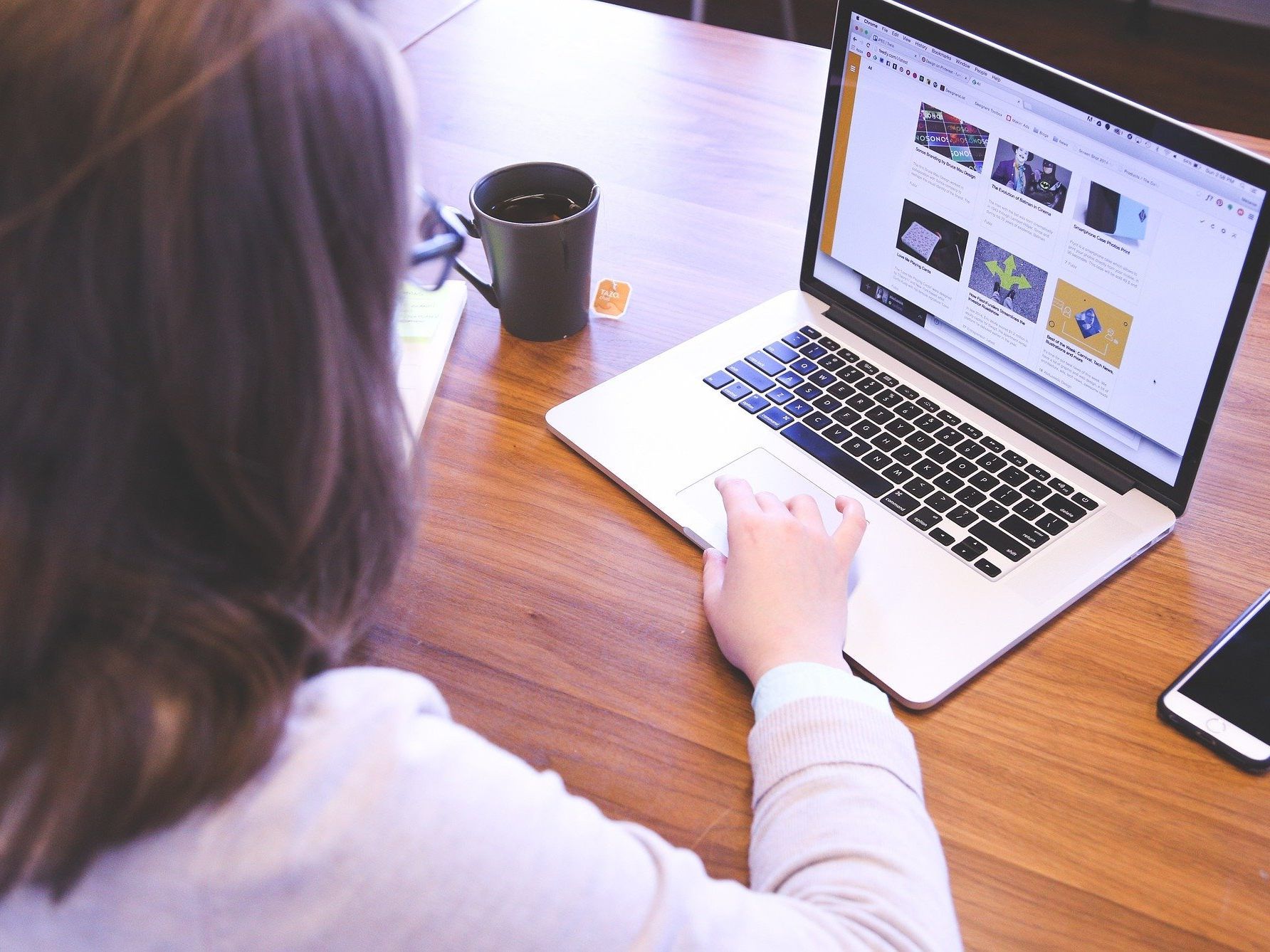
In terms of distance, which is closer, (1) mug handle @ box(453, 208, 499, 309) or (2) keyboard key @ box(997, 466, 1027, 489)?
(2) keyboard key @ box(997, 466, 1027, 489)

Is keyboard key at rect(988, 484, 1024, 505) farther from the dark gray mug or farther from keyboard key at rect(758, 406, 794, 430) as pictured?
the dark gray mug

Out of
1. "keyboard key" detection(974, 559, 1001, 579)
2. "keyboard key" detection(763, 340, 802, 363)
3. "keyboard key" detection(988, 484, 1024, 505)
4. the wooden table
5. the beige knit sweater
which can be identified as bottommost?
the wooden table

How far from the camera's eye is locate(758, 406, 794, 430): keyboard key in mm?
894

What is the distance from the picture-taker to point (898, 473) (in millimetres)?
837

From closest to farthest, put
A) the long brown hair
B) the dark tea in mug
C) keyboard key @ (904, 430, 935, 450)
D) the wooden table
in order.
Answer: the long brown hair, the wooden table, keyboard key @ (904, 430, 935, 450), the dark tea in mug

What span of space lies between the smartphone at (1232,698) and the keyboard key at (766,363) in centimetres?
40

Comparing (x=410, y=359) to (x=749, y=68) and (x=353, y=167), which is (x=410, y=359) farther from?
(x=749, y=68)

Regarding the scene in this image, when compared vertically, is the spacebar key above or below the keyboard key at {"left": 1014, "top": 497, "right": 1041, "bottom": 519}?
below

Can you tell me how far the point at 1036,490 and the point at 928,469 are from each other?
0.27 feet

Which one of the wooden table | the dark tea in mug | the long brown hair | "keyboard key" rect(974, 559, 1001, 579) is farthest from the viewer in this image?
the dark tea in mug

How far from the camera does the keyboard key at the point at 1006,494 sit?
0.81 metres

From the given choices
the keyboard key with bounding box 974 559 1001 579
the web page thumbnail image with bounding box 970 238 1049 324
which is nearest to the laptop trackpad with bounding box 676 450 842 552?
the keyboard key with bounding box 974 559 1001 579

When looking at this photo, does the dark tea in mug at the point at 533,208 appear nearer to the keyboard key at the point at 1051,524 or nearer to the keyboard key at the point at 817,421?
the keyboard key at the point at 817,421

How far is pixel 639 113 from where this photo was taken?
1.31 m
